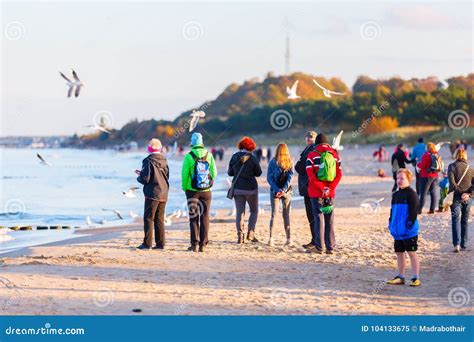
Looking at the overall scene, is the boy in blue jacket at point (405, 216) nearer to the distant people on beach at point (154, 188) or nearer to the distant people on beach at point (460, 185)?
the distant people on beach at point (460, 185)

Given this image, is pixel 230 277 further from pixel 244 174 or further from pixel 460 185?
pixel 460 185

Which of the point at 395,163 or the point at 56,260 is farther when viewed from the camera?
the point at 395,163

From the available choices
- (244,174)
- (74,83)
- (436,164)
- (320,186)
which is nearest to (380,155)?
(436,164)

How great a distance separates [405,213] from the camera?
943cm

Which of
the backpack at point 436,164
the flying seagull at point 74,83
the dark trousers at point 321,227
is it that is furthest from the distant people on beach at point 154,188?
the backpack at point 436,164

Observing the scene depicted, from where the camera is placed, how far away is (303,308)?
27.6ft

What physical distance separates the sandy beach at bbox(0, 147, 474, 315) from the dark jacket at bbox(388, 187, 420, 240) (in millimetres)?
708

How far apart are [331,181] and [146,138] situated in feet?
351

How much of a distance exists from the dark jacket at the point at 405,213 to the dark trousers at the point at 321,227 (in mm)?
2312

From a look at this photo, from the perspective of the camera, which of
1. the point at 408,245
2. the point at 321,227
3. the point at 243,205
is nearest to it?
the point at 408,245

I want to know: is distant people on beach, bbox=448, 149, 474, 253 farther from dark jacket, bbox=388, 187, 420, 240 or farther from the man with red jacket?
dark jacket, bbox=388, 187, 420, 240

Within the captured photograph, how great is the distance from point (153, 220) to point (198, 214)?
0.74 meters

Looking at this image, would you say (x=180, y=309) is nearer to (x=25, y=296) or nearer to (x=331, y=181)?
(x=25, y=296)
